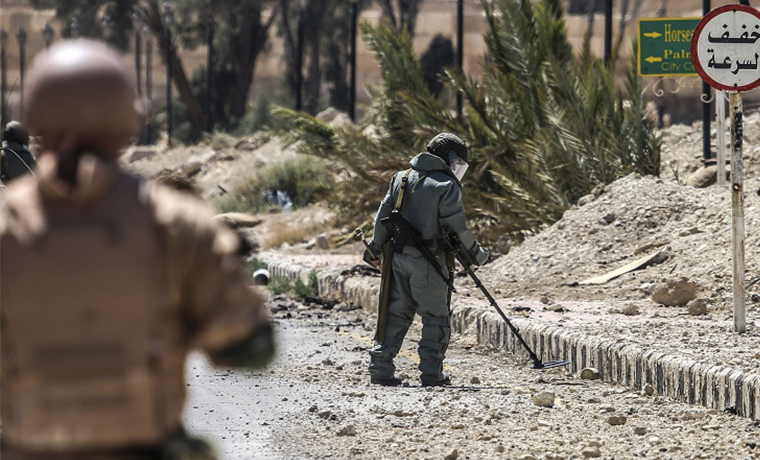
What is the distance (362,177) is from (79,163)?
1581 centimetres

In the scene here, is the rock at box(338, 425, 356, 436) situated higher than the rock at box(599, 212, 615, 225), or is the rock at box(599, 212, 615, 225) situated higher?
the rock at box(599, 212, 615, 225)

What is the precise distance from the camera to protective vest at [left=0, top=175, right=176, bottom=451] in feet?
8.03

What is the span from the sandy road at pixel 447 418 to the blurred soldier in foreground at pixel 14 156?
4148 millimetres

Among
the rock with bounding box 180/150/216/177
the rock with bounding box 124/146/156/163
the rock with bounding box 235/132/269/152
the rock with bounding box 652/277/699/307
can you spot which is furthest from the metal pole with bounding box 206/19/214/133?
the rock with bounding box 652/277/699/307

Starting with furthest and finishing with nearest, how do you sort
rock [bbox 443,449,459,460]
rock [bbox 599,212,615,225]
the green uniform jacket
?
rock [bbox 599,212,615,225], the green uniform jacket, rock [bbox 443,449,459,460]

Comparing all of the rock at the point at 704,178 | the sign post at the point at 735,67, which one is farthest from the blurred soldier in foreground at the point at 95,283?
the rock at the point at 704,178

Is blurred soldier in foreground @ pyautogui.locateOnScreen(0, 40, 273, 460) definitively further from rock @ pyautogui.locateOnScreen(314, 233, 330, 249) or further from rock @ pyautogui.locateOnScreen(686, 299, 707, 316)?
rock @ pyautogui.locateOnScreen(314, 233, 330, 249)

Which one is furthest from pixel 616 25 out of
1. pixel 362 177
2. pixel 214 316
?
pixel 214 316

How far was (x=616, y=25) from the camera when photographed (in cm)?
7131

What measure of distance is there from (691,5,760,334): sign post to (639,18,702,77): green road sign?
666 centimetres

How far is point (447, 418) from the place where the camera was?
23.4ft

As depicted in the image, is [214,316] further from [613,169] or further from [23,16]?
[23,16]

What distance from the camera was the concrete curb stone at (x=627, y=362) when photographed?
716 centimetres

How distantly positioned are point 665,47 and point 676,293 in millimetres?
6152
